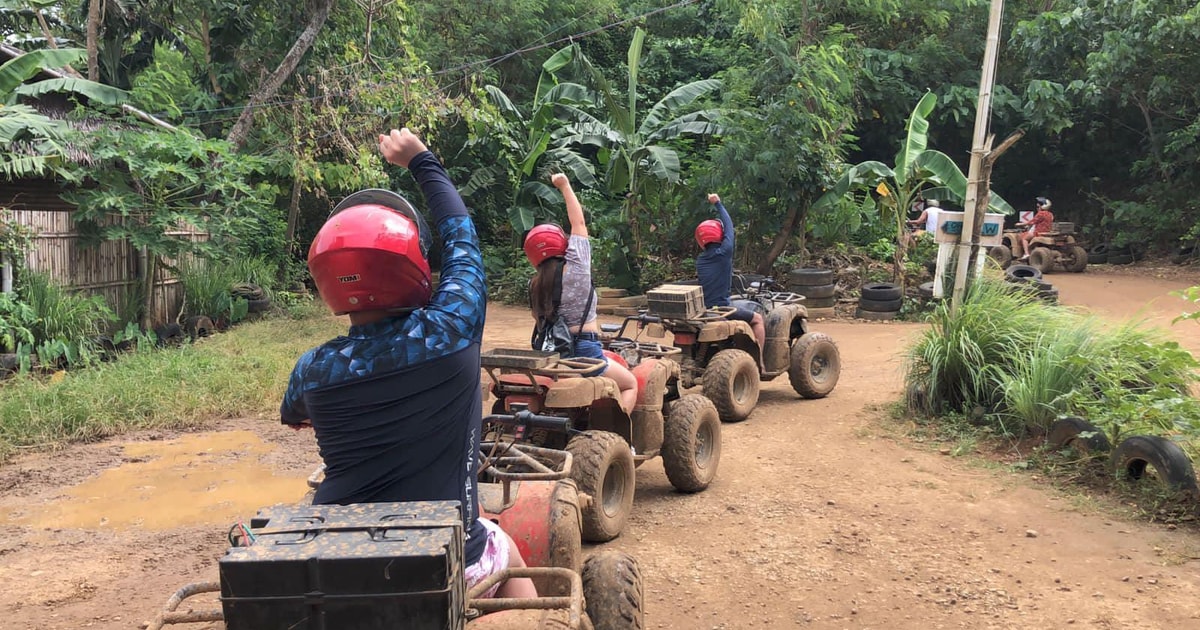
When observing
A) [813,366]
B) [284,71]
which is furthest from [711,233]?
[284,71]

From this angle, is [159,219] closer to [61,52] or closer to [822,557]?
[61,52]

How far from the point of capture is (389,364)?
2.31 meters

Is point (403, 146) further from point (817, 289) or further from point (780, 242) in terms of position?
point (780, 242)

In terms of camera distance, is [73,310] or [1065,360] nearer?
[1065,360]

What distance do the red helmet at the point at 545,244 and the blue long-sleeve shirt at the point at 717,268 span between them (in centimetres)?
A: 313

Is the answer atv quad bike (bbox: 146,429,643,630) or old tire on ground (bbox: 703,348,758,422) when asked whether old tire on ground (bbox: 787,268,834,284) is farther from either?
atv quad bike (bbox: 146,429,643,630)

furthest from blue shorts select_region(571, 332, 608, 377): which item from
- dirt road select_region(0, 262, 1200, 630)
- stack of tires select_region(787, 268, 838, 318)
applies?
stack of tires select_region(787, 268, 838, 318)

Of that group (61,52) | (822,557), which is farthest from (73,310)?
(822,557)

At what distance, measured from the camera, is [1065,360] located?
7.00 meters

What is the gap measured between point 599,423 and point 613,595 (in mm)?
2882

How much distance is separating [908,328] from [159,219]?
11230 mm

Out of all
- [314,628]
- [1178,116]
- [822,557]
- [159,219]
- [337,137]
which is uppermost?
[1178,116]

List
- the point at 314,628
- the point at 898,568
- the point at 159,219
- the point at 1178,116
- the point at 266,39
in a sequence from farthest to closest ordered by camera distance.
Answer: the point at 1178,116
the point at 266,39
the point at 159,219
the point at 898,568
the point at 314,628

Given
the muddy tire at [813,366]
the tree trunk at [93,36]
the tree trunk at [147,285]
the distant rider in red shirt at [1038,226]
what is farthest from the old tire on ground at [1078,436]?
the distant rider in red shirt at [1038,226]
